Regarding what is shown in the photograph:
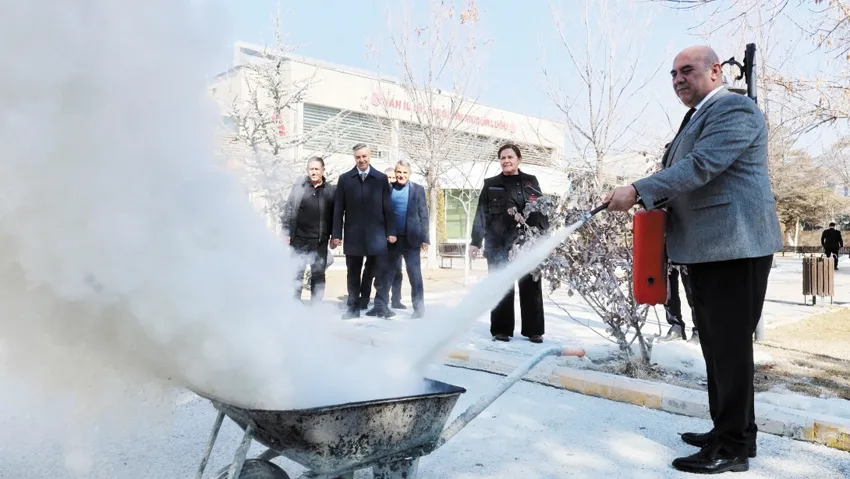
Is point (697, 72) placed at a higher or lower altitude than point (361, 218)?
higher

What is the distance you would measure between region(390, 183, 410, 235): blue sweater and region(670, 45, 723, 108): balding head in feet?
15.9

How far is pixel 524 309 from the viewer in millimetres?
5855

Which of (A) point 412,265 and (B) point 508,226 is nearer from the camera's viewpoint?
(B) point 508,226

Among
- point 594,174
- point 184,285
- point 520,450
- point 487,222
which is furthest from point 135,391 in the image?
→ point 487,222

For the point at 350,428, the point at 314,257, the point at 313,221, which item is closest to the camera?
the point at 350,428

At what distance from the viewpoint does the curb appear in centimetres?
315

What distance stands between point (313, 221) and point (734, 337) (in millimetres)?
5447

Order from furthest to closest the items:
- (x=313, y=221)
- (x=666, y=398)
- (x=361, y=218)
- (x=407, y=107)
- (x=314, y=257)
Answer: (x=407, y=107)
(x=314, y=257)
(x=313, y=221)
(x=361, y=218)
(x=666, y=398)

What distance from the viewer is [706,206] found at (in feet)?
9.49

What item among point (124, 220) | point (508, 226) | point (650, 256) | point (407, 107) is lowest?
point (650, 256)

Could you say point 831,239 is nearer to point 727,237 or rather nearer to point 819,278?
point 819,278

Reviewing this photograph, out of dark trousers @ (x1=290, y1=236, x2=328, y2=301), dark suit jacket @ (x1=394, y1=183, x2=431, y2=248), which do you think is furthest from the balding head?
dark trousers @ (x1=290, y1=236, x2=328, y2=301)

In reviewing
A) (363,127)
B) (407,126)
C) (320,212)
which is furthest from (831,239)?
(320,212)

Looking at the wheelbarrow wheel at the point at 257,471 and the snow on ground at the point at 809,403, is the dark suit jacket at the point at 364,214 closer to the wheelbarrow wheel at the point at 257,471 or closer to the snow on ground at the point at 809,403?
the snow on ground at the point at 809,403
